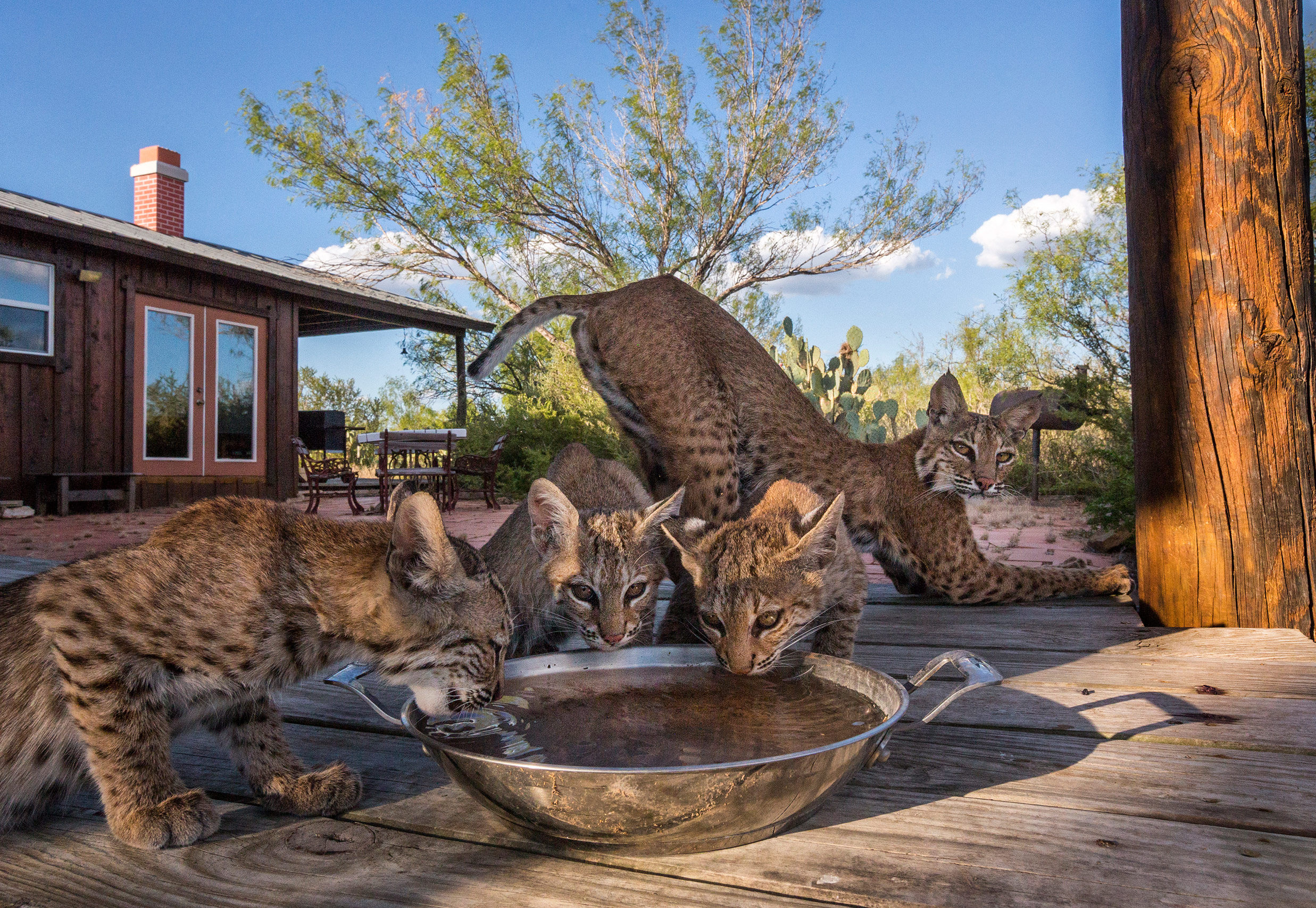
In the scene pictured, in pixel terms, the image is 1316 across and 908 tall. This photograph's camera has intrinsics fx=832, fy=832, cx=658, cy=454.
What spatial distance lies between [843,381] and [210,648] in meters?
10.5

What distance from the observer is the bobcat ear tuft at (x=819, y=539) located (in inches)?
112

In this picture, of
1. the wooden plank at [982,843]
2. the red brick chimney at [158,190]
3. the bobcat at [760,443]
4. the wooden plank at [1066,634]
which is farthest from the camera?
the red brick chimney at [158,190]

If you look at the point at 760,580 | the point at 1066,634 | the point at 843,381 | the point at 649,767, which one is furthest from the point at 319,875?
the point at 843,381

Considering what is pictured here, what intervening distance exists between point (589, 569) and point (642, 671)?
0.85 m

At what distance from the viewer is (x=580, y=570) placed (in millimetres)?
3348

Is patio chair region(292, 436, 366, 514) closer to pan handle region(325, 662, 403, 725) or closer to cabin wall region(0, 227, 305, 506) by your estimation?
cabin wall region(0, 227, 305, 506)

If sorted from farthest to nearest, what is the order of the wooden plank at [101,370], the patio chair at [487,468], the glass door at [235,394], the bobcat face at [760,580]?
the glass door at [235,394] → the patio chair at [487,468] → the wooden plank at [101,370] → the bobcat face at [760,580]

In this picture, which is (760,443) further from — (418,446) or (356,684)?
(418,446)

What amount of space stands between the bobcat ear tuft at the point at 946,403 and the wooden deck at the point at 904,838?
2.49 m

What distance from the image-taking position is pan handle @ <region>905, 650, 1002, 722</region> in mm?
1858

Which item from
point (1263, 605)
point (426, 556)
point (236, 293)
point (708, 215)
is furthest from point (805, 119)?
point (426, 556)

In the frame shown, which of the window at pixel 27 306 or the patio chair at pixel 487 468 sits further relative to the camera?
the patio chair at pixel 487 468

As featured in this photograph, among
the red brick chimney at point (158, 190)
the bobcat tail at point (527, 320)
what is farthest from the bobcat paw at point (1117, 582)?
the red brick chimney at point (158, 190)

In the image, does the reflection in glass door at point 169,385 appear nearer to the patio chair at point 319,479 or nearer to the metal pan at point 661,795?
the patio chair at point 319,479
